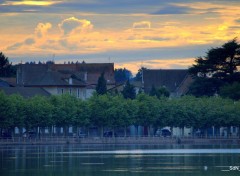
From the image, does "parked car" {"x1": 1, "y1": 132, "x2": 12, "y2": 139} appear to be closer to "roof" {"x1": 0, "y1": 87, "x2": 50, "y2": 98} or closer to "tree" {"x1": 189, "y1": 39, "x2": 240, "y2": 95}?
"roof" {"x1": 0, "y1": 87, "x2": 50, "y2": 98}

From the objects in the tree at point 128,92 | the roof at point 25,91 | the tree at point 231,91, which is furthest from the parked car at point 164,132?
the roof at point 25,91

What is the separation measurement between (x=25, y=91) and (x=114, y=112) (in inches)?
863

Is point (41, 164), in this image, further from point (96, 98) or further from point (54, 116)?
point (96, 98)

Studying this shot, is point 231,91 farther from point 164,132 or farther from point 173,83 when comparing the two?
point 173,83

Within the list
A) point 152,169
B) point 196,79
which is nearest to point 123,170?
point 152,169

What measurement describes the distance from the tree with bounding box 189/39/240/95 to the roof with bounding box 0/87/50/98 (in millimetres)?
24336

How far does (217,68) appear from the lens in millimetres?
167125

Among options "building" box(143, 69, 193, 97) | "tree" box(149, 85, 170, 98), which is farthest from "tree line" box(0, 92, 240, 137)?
"building" box(143, 69, 193, 97)

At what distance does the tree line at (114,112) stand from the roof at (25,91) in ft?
38.8

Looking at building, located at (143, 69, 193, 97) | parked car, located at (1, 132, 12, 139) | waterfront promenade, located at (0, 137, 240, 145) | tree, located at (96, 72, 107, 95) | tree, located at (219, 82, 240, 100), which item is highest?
building, located at (143, 69, 193, 97)

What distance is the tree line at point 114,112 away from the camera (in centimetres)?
13250

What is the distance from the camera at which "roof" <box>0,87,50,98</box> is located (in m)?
156

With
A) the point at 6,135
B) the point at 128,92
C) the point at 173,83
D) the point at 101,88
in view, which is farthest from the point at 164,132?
the point at 173,83

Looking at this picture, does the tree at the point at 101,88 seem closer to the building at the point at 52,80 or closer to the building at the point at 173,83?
the building at the point at 52,80
